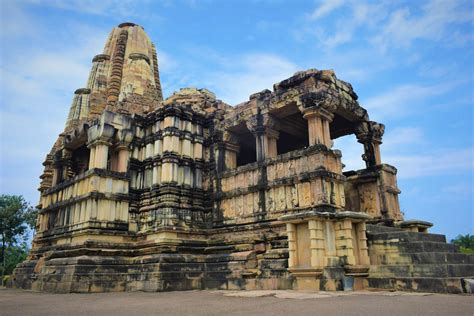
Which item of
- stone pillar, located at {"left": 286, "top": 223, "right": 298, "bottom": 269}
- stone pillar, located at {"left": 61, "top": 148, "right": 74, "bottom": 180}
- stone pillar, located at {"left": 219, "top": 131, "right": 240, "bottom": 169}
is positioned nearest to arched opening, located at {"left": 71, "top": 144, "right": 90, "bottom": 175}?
stone pillar, located at {"left": 61, "top": 148, "right": 74, "bottom": 180}

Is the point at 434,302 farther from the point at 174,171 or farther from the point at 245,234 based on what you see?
the point at 174,171

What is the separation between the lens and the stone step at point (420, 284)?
8.43 m

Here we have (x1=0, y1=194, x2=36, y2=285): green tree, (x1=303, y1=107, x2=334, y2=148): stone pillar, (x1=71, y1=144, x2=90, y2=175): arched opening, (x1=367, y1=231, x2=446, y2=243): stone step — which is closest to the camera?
(x1=367, y1=231, x2=446, y2=243): stone step

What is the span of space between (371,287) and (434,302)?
305cm

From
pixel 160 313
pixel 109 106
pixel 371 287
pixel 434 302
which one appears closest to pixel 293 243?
pixel 371 287

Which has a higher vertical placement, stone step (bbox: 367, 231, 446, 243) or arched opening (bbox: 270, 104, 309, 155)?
arched opening (bbox: 270, 104, 309, 155)

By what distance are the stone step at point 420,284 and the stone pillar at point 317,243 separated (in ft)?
4.65

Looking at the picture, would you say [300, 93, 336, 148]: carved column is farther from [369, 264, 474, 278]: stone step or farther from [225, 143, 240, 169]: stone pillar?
[369, 264, 474, 278]: stone step

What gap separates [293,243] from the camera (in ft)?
34.8

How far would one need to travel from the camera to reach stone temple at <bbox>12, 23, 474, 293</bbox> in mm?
10227

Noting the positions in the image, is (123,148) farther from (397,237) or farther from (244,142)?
(397,237)

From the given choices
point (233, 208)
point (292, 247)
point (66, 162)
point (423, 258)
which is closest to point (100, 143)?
point (66, 162)

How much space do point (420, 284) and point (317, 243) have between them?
8.61ft

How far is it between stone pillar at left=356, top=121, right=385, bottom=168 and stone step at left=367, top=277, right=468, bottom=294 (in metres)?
6.49
